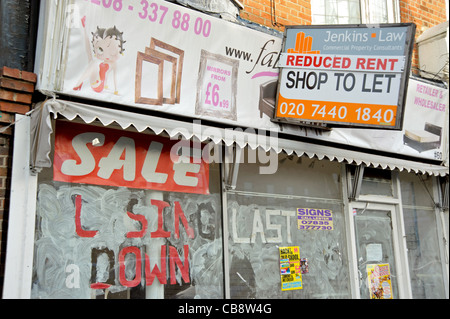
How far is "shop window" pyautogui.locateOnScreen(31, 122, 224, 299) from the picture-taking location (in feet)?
14.9

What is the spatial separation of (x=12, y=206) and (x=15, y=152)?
455mm

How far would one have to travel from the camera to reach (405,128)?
23.9ft

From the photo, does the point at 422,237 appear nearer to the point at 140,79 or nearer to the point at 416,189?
the point at 416,189

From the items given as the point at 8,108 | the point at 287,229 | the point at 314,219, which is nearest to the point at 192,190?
the point at 287,229

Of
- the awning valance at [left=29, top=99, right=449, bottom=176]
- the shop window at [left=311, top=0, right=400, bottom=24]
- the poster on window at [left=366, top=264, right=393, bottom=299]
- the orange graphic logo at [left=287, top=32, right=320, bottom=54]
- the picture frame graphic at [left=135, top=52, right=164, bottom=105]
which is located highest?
the shop window at [left=311, top=0, right=400, bottom=24]

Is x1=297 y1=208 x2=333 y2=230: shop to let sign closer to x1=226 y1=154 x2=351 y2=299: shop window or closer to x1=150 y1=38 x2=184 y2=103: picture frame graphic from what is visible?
x1=226 y1=154 x2=351 y2=299: shop window

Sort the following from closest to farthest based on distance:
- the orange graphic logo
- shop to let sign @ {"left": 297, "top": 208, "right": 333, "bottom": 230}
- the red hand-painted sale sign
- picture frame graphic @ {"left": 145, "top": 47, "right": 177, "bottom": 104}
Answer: the red hand-painted sale sign → picture frame graphic @ {"left": 145, "top": 47, "right": 177, "bottom": 104} → the orange graphic logo → shop to let sign @ {"left": 297, "top": 208, "right": 333, "bottom": 230}

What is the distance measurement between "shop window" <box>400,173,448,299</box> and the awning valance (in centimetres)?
114

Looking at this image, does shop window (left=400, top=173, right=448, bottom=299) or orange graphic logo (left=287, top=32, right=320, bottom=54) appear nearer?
orange graphic logo (left=287, top=32, right=320, bottom=54)

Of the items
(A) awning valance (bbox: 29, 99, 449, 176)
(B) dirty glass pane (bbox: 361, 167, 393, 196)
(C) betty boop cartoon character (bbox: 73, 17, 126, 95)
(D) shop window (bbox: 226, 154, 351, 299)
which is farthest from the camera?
(B) dirty glass pane (bbox: 361, 167, 393, 196)

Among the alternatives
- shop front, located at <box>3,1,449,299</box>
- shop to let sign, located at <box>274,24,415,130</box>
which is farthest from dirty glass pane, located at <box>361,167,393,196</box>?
shop to let sign, located at <box>274,24,415,130</box>

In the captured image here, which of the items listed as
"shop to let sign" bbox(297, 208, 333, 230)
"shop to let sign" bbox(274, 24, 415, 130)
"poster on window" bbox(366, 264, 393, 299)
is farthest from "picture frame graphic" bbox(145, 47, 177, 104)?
"poster on window" bbox(366, 264, 393, 299)

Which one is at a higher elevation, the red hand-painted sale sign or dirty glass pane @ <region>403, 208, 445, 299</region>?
the red hand-painted sale sign
